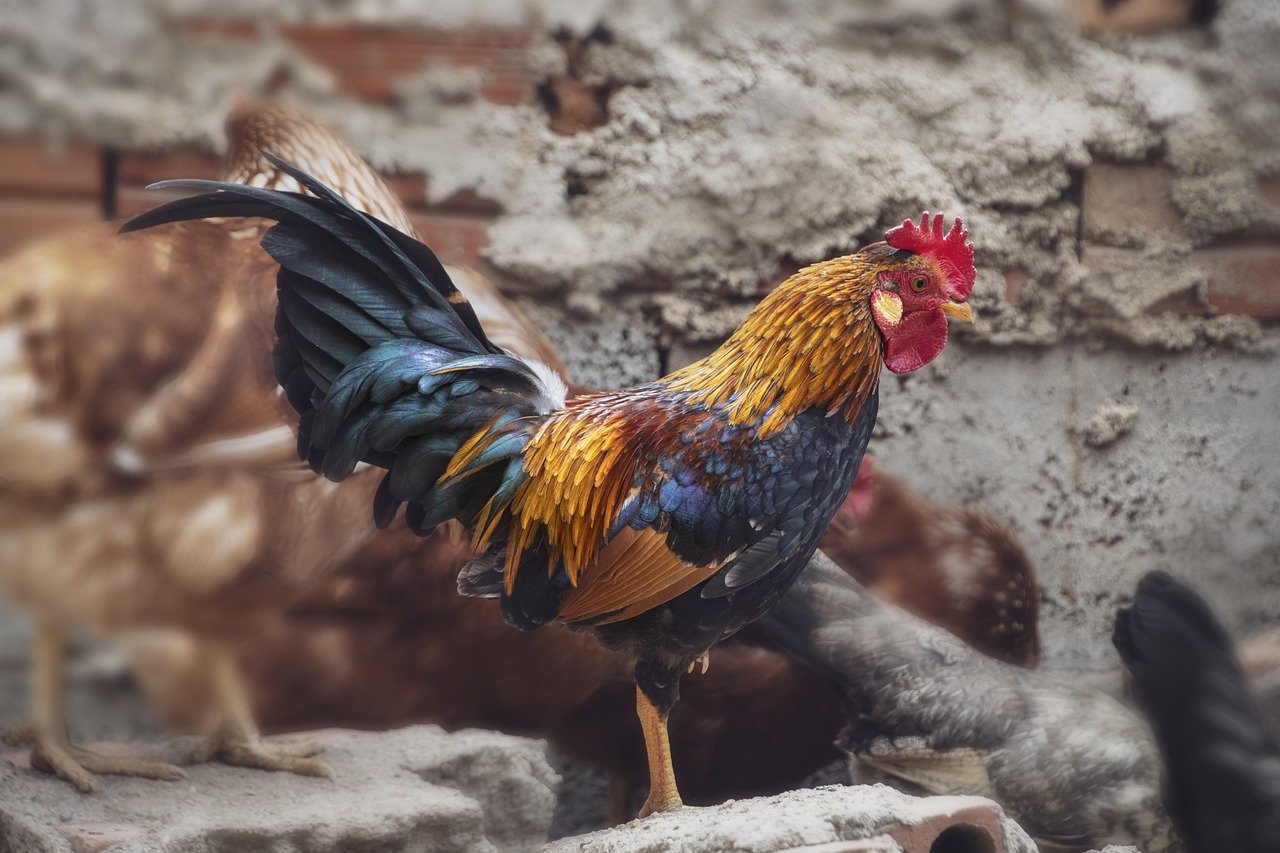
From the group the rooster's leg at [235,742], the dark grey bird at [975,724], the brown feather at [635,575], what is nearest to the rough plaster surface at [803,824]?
the brown feather at [635,575]

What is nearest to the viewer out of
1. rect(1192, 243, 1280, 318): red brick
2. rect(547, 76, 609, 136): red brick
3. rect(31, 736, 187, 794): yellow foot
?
rect(31, 736, 187, 794): yellow foot

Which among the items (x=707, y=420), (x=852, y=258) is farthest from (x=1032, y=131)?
(x=707, y=420)

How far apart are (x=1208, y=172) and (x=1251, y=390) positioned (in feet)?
1.57

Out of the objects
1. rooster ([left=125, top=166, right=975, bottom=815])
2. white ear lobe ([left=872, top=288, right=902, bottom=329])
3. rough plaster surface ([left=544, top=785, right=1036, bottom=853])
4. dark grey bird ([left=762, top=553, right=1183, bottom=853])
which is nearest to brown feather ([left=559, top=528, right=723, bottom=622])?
rooster ([left=125, top=166, right=975, bottom=815])

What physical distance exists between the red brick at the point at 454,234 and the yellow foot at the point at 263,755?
0.99 meters

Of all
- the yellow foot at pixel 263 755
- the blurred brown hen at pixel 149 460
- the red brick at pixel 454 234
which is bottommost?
the yellow foot at pixel 263 755

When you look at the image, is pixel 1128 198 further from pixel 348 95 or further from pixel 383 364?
pixel 383 364

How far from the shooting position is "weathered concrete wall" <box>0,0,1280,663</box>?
2.50 m

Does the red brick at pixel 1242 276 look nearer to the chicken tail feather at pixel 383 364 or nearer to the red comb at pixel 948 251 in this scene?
the red comb at pixel 948 251

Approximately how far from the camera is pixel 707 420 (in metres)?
1.63

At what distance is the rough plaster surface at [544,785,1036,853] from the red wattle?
558 mm

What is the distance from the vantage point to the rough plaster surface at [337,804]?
168 centimetres

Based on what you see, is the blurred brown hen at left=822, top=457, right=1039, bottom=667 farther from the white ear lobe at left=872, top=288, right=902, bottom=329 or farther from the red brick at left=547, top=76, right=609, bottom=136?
the red brick at left=547, top=76, right=609, bottom=136

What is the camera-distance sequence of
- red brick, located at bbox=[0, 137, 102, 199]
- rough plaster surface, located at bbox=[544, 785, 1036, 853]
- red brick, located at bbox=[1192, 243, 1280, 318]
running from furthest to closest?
1. red brick, located at bbox=[1192, 243, 1280, 318]
2. red brick, located at bbox=[0, 137, 102, 199]
3. rough plaster surface, located at bbox=[544, 785, 1036, 853]
